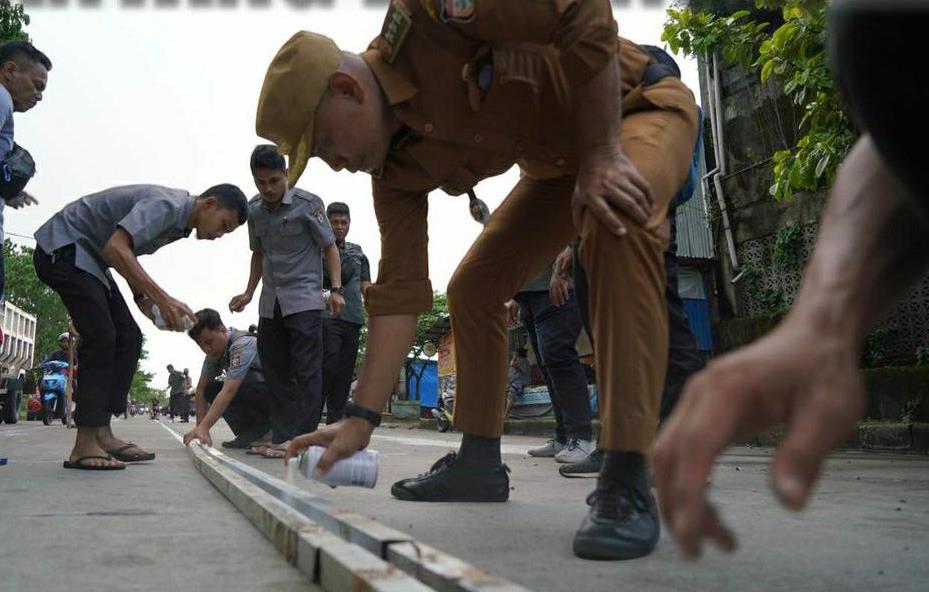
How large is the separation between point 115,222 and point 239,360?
217 centimetres

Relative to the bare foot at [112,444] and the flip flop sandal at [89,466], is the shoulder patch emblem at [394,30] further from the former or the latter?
the bare foot at [112,444]

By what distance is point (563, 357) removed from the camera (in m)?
5.19

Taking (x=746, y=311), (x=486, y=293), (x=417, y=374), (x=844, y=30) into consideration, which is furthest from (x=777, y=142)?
(x=417, y=374)

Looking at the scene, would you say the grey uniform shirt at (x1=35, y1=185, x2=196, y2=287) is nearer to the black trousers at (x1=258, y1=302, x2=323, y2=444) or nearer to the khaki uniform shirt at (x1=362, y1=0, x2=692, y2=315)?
the black trousers at (x1=258, y1=302, x2=323, y2=444)

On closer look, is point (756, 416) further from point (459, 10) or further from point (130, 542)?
point (130, 542)

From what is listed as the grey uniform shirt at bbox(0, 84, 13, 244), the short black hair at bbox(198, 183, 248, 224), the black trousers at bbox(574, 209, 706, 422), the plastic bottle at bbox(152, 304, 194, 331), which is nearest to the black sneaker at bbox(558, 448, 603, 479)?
the black trousers at bbox(574, 209, 706, 422)

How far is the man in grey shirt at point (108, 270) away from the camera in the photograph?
4516 mm

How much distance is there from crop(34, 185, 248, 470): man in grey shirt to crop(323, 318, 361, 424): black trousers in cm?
195

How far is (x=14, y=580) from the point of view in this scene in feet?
5.72

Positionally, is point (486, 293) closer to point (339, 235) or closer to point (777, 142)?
point (339, 235)

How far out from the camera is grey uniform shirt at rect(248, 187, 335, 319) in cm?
561

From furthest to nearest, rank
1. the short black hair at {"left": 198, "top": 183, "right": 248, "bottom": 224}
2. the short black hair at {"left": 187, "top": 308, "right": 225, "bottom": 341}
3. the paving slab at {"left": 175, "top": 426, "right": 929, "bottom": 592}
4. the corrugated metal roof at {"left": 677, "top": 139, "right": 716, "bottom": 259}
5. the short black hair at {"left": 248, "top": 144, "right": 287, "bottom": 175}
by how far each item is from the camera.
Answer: the corrugated metal roof at {"left": 677, "top": 139, "right": 716, "bottom": 259} → the short black hair at {"left": 187, "top": 308, "right": 225, "bottom": 341} → the short black hair at {"left": 248, "top": 144, "right": 287, "bottom": 175} → the short black hair at {"left": 198, "top": 183, "right": 248, "bottom": 224} → the paving slab at {"left": 175, "top": 426, "right": 929, "bottom": 592}

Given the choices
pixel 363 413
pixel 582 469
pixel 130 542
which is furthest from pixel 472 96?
pixel 582 469

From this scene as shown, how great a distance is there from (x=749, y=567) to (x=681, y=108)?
4.03ft
